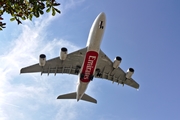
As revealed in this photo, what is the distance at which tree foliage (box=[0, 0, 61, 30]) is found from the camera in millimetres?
5836

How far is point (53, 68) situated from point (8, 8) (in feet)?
78.0

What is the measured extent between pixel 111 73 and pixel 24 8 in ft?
84.3

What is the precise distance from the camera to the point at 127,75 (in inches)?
1172

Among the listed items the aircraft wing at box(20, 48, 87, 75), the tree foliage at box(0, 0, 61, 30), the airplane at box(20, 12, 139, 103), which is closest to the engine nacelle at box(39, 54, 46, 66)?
the airplane at box(20, 12, 139, 103)

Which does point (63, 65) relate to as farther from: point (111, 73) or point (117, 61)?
point (117, 61)

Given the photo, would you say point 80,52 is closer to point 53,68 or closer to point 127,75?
point 53,68

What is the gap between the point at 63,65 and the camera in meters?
29.3

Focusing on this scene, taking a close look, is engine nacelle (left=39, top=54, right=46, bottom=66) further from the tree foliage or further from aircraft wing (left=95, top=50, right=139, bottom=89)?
the tree foliage

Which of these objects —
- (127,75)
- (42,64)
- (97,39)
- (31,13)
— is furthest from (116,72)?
(31,13)

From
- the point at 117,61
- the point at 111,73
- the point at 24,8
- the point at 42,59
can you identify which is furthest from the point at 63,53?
the point at 24,8

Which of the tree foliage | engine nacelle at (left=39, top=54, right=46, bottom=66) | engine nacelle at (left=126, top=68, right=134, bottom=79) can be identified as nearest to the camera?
the tree foliage

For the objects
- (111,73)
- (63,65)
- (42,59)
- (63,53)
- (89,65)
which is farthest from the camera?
(111,73)

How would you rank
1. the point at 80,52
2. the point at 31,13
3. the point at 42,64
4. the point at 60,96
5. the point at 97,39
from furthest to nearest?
1. the point at 60,96
2. the point at 80,52
3. the point at 42,64
4. the point at 97,39
5. the point at 31,13

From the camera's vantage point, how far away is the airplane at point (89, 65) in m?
24.4
